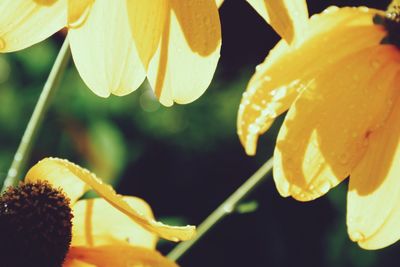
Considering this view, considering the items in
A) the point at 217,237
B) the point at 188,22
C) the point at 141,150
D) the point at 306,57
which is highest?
the point at 188,22

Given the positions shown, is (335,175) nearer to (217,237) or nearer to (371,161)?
(371,161)

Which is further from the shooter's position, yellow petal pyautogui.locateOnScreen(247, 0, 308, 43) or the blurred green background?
the blurred green background

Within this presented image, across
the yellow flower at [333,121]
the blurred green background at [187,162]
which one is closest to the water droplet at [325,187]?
the yellow flower at [333,121]

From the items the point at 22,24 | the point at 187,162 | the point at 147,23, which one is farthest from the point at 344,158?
the point at 187,162

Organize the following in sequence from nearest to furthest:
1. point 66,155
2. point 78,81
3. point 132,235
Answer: point 132,235 → point 66,155 → point 78,81

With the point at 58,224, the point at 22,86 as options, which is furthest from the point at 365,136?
the point at 22,86

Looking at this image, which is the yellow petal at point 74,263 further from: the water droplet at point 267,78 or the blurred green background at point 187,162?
the blurred green background at point 187,162

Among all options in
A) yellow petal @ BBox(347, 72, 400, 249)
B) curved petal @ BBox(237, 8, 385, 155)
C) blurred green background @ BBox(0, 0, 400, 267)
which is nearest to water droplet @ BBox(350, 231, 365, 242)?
yellow petal @ BBox(347, 72, 400, 249)

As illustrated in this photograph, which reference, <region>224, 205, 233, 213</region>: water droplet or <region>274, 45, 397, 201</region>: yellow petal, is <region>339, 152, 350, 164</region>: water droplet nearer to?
<region>274, 45, 397, 201</region>: yellow petal
